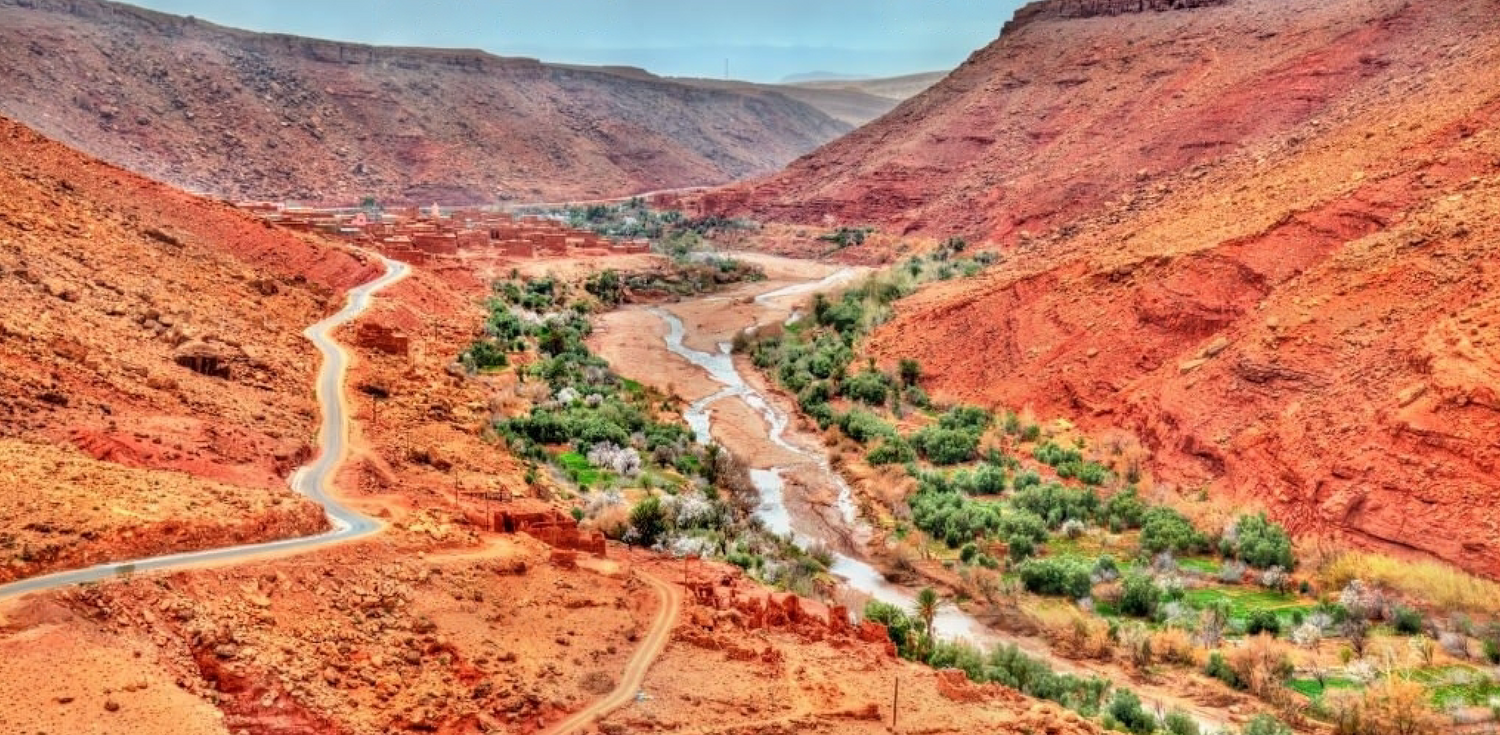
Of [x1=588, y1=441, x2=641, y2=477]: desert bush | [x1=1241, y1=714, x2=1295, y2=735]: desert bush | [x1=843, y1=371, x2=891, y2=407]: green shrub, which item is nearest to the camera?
[x1=1241, y1=714, x2=1295, y2=735]: desert bush

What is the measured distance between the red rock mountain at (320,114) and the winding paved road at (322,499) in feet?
176

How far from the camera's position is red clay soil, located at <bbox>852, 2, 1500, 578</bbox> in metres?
22.1

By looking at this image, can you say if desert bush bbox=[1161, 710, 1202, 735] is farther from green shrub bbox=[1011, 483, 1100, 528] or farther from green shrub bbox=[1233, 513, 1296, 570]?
green shrub bbox=[1011, 483, 1100, 528]

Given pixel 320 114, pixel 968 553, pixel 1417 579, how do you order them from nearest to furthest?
pixel 1417 579 → pixel 968 553 → pixel 320 114

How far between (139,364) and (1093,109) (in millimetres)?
57943

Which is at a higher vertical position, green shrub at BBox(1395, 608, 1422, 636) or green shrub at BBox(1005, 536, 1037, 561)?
green shrub at BBox(1395, 608, 1422, 636)

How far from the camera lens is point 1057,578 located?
22.0 meters

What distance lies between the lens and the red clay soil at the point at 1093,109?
52312mm

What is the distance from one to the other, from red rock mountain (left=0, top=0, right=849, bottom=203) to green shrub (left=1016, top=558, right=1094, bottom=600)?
69.2 metres

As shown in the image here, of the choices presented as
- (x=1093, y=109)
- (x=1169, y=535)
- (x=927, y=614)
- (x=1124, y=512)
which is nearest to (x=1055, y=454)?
(x=1124, y=512)

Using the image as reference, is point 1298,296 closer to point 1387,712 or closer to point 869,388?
point 869,388

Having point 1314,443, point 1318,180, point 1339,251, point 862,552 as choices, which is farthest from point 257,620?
point 1318,180

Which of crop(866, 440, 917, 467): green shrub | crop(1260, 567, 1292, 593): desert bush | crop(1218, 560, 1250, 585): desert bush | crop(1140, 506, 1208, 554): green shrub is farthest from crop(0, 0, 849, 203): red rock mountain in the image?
crop(1260, 567, 1292, 593): desert bush

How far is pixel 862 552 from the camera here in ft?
82.9
